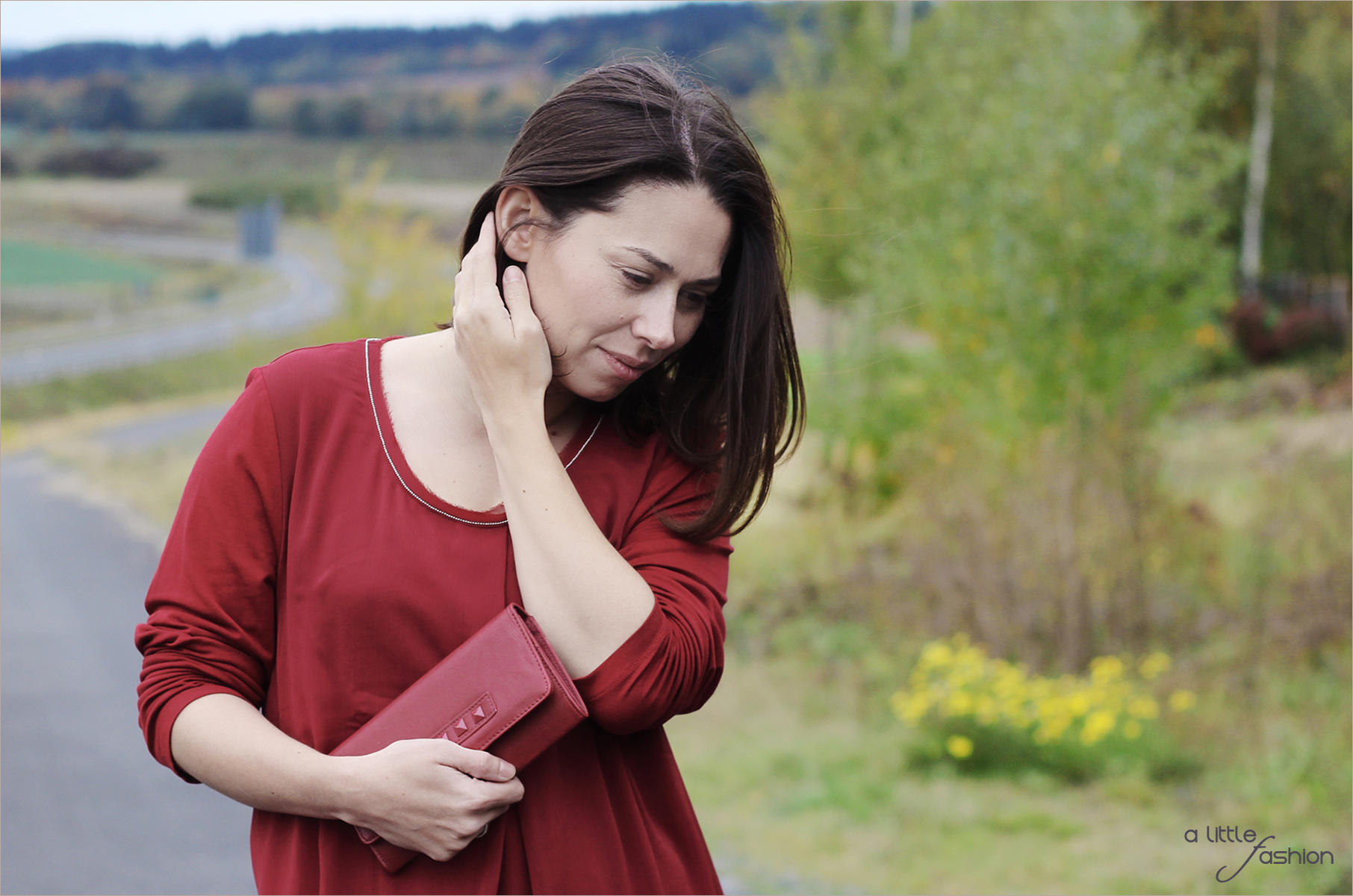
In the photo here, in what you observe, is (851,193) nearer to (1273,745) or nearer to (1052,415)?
(1052,415)

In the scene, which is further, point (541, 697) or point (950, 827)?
point (950, 827)

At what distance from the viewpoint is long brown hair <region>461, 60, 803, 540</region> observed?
1.29 m

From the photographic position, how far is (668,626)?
48.6 inches

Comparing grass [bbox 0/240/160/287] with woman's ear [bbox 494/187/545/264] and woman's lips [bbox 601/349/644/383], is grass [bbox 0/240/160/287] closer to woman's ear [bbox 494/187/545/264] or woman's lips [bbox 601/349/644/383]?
woman's ear [bbox 494/187/545/264]

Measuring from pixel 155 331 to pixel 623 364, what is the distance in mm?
20863

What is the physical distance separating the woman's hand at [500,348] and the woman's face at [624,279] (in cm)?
4

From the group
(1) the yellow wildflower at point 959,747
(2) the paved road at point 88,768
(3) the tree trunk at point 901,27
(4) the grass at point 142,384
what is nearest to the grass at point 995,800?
(1) the yellow wildflower at point 959,747

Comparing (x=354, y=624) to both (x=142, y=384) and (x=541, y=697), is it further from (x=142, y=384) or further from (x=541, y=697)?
(x=142, y=384)

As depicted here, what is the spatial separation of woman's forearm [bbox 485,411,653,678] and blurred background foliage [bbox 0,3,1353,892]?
59cm

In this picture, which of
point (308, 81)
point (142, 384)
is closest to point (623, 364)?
point (308, 81)

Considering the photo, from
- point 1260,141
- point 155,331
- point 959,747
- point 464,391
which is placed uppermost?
point 1260,141

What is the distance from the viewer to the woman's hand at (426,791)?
1155 mm

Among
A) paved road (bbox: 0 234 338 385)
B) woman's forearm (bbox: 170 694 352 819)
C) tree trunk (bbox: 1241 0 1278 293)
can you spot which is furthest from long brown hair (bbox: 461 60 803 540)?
tree trunk (bbox: 1241 0 1278 293)

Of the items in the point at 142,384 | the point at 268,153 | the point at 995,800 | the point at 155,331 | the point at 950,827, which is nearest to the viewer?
the point at 950,827
